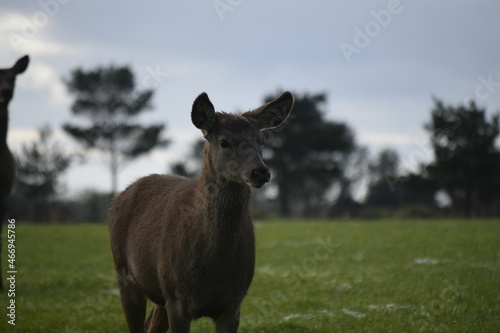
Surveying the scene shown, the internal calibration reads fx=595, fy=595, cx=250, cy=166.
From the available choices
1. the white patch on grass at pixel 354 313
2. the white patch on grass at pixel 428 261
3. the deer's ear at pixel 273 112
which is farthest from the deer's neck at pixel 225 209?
the white patch on grass at pixel 428 261

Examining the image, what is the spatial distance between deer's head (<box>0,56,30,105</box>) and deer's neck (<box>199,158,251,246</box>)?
27.1 feet

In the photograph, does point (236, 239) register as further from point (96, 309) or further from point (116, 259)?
point (96, 309)

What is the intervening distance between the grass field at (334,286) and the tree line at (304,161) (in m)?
22.0

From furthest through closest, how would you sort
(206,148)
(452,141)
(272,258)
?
(452,141) < (272,258) < (206,148)

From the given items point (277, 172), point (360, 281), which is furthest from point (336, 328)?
point (277, 172)

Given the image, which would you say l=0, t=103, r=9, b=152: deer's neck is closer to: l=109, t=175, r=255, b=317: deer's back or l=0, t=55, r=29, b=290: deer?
l=0, t=55, r=29, b=290: deer

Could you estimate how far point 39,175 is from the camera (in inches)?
2132

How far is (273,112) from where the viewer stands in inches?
279

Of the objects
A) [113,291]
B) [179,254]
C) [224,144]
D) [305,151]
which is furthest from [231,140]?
[305,151]

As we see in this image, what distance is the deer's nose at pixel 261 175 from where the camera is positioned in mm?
5844

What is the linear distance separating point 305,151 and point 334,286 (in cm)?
5070

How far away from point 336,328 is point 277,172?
178ft

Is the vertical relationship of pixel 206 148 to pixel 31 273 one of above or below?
above

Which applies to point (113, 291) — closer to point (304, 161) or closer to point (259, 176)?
point (259, 176)
